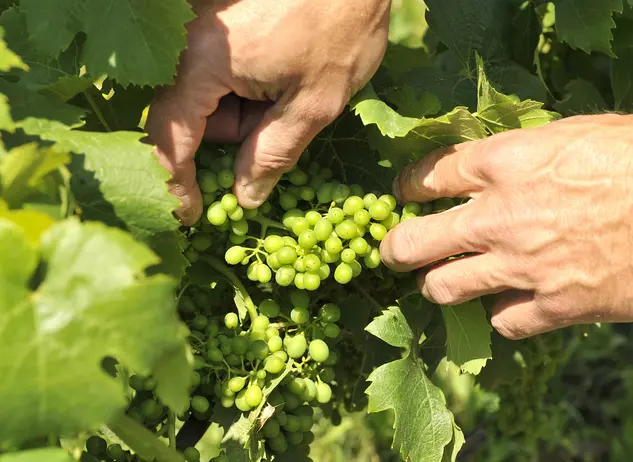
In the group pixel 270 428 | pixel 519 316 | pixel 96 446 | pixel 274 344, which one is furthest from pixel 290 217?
pixel 96 446

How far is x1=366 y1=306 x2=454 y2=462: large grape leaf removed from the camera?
206 cm

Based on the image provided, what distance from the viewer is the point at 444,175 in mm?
1987

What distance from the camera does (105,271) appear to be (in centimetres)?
113

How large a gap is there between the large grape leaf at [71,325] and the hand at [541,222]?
1.01 metres

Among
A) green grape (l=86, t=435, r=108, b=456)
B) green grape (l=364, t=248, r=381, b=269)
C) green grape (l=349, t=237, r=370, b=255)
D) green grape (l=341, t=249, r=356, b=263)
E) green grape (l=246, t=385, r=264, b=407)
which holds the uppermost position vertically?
green grape (l=349, t=237, r=370, b=255)

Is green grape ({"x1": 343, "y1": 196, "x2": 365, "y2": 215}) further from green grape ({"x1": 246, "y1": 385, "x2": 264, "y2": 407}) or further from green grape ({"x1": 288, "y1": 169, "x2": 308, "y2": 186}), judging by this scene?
green grape ({"x1": 246, "y1": 385, "x2": 264, "y2": 407})

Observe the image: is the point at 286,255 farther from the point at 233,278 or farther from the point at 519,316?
the point at 519,316

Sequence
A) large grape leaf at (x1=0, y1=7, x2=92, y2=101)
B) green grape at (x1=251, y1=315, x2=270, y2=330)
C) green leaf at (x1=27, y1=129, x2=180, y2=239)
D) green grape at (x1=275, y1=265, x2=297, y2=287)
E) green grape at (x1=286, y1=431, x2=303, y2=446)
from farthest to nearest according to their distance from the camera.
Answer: green grape at (x1=286, y1=431, x2=303, y2=446) → green grape at (x1=251, y1=315, x2=270, y2=330) → green grape at (x1=275, y1=265, x2=297, y2=287) → large grape leaf at (x1=0, y1=7, x2=92, y2=101) → green leaf at (x1=27, y1=129, x2=180, y2=239)

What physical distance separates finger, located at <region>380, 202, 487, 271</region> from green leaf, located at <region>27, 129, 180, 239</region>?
2.14ft

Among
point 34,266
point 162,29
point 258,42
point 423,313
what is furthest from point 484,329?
point 34,266

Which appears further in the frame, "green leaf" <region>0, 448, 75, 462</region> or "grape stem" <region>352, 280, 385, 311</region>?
"grape stem" <region>352, 280, 385, 311</region>

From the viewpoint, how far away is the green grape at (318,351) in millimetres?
2064

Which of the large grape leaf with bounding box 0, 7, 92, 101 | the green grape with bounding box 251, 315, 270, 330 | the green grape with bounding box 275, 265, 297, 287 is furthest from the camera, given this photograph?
the green grape with bounding box 251, 315, 270, 330

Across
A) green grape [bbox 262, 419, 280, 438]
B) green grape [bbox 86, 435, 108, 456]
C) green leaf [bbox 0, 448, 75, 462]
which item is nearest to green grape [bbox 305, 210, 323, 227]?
green grape [bbox 262, 419, 280, 438]
